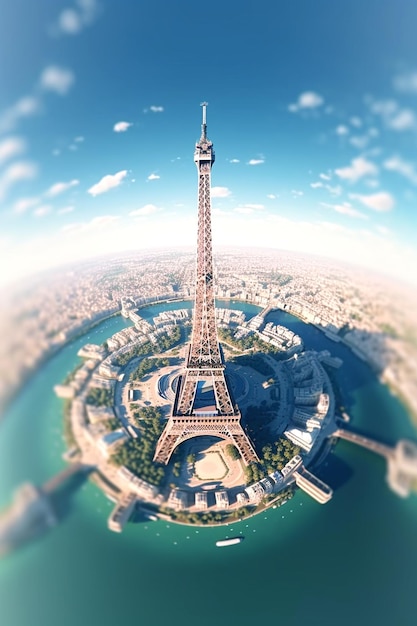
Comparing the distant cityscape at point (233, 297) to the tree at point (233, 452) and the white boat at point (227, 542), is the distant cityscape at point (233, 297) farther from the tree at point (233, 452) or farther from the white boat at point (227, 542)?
the white boat at point (227, 542)

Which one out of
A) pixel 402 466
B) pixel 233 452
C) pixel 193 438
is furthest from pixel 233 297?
pixel 402 466

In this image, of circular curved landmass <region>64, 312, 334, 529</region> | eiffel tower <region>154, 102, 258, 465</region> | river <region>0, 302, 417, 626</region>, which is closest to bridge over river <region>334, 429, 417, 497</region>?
river <region>0, 302, 417, 626</region>

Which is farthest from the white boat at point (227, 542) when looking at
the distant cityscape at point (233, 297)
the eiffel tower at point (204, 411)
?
the distant cityscape at point (233, 297)

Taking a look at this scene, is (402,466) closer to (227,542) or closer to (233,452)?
(227,542)

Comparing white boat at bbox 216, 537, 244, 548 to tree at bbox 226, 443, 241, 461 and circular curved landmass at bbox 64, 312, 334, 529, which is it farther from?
tree at bbox 226, 443, 241, 461

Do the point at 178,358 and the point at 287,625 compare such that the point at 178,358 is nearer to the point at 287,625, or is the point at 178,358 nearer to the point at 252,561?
the point at 252,561

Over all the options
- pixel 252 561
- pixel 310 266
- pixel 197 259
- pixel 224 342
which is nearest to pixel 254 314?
pixel 224 342
